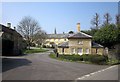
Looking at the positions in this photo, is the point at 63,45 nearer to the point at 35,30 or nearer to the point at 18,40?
the point at 18,40

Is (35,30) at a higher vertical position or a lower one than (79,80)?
higher

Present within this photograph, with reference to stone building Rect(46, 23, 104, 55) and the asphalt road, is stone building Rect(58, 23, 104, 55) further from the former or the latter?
the asphalt road

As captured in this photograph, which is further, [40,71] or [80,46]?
[80,46]

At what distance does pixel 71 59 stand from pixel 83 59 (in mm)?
2530

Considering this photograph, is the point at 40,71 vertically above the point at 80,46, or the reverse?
the point at 80,46

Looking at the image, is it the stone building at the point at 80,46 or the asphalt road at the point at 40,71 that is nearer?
the asphalt road at the point at 40,71

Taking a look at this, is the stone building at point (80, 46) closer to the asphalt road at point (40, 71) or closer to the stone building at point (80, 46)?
the stone building at point (80, 46)

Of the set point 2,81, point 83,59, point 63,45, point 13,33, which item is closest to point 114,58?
point 83,59

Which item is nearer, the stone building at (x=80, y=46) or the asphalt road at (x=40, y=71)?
the asphalt road at (x=40, y=71)

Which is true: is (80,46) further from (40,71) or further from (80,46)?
(40,71)

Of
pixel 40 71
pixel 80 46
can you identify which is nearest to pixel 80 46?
pixel 80 46

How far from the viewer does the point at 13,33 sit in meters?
78.0

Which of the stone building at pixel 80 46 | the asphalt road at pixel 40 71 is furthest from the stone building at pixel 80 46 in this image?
the asphalt road at pixel 40 71

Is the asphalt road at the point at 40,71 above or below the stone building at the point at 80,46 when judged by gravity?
below
